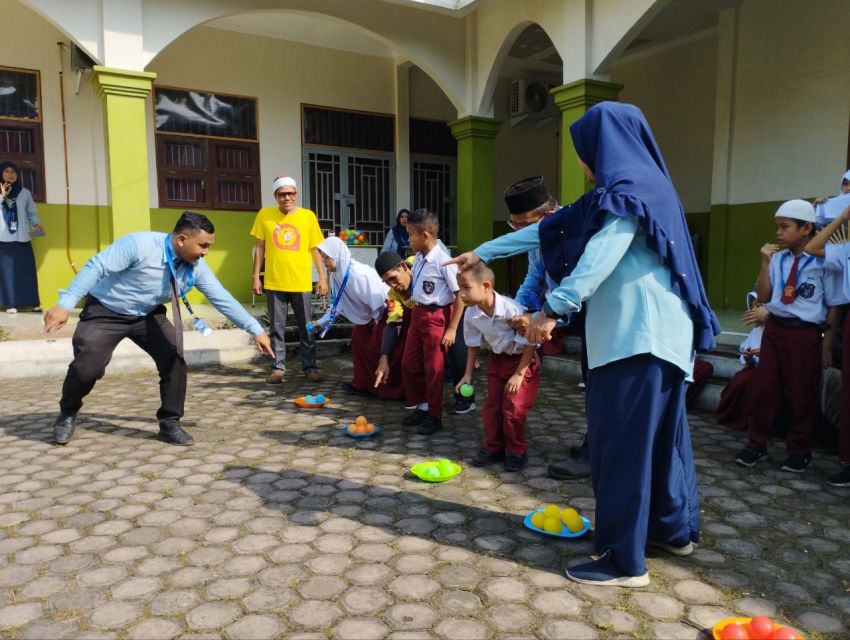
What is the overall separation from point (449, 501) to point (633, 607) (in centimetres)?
117

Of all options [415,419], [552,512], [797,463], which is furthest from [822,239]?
[415,419]

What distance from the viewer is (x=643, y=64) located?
1081cm

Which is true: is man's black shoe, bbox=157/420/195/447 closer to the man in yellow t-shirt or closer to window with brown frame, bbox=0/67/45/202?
the man in yellow t-shirt

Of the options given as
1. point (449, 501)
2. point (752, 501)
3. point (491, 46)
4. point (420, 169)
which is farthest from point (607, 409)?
point (420, 169)

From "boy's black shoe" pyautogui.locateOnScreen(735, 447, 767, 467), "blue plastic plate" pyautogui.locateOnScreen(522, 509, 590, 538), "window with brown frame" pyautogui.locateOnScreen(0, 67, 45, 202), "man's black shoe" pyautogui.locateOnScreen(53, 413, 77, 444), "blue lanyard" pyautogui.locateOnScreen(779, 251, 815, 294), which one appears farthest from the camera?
"window with brown frame" pyautogui.locateOnScreen(0, 67, 45, 202)

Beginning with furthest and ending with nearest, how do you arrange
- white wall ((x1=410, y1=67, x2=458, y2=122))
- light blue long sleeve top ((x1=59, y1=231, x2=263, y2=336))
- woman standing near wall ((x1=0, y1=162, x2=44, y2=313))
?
white wall ((x1=410, y1=67, x2=458, y2=122)), woman standing near wall ((x1=0, y1=162, x2=44, y2=313)), light blue long sleeve top ((x1=59, y1=231, x2=263, y2=336))

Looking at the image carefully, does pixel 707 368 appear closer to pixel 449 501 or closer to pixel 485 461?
pixel 485 461

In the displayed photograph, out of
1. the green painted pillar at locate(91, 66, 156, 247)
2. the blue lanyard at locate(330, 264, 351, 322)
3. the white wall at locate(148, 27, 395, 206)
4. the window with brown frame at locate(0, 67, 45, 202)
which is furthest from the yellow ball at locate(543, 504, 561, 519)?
the window with brown frame at locate(0, 67, 45, 202)

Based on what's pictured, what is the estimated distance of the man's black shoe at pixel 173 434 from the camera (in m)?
4.29

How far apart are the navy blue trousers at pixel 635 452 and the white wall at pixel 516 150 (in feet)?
32.4

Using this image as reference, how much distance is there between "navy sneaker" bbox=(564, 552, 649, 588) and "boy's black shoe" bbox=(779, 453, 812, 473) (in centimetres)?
176

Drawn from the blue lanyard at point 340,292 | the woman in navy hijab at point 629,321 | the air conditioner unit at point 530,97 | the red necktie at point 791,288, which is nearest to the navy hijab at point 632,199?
the woman in navy hijab at point 629,321

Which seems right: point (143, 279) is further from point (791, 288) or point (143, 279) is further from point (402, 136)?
point (402, 136)

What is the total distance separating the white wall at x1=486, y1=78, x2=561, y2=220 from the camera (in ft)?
39.9
